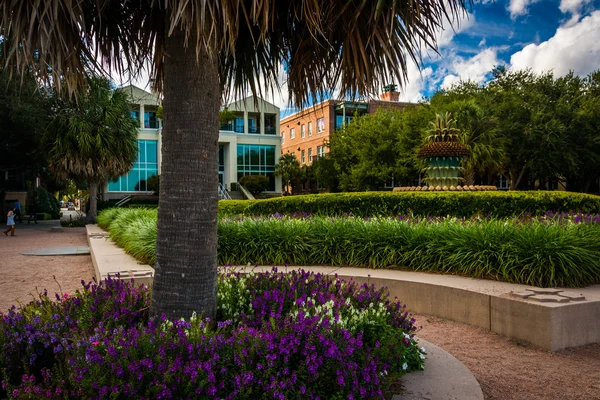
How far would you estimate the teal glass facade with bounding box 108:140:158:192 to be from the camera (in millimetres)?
40875

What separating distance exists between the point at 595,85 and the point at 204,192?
38.0 m

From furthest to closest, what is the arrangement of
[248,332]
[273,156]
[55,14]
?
[273,156]
[248,332]
[55,14]

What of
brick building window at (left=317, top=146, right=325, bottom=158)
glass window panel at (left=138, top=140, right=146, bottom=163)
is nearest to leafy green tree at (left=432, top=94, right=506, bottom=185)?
brick building window at (left=317, top=146, right=325, bottom=158)

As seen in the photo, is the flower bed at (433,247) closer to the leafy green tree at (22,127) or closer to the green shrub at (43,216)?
the leafy green tree at (22,127)

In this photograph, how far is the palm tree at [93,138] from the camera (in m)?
22.7

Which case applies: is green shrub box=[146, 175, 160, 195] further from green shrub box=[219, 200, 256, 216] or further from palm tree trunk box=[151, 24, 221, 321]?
palm tree trunk box=[151, 24, 221, 321]

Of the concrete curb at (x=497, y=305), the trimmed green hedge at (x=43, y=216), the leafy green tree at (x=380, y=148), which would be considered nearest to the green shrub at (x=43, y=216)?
the trimmed green hedge at (x=43, y=216)

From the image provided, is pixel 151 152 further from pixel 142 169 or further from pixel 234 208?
pixel 234 208

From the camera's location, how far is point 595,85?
33.0 meters

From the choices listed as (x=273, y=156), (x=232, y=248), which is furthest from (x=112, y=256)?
(x=273, y=156)

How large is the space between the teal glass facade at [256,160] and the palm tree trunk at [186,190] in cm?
3985

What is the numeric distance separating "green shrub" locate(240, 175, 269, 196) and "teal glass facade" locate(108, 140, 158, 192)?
809 cm

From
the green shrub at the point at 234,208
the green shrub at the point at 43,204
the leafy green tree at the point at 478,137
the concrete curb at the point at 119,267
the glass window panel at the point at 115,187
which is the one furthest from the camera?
the glass window panel at the point at 115,187

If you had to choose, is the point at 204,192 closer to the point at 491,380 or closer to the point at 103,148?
the point at 491,380
